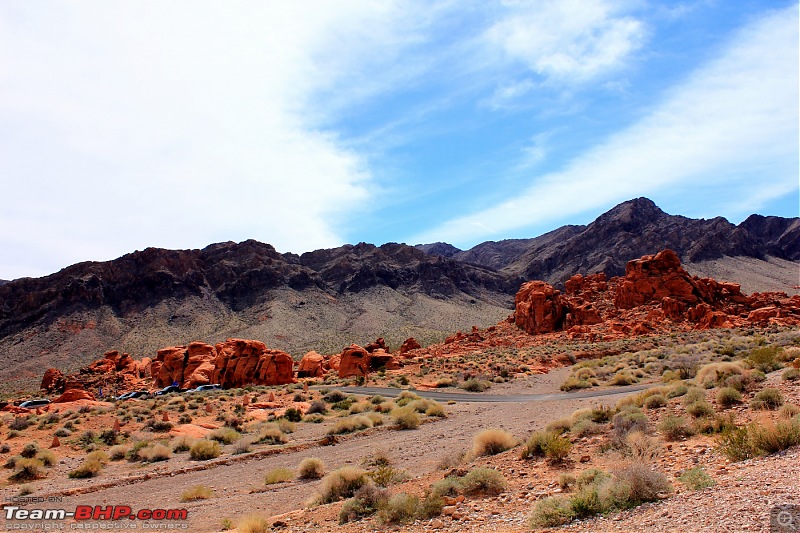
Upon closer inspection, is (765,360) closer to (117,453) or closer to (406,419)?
(406,419)

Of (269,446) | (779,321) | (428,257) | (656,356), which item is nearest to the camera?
(269,446)

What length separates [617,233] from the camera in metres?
169

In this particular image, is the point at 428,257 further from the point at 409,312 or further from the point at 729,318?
the point at 729,318

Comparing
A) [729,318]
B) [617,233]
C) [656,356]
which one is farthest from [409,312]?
[617,233]

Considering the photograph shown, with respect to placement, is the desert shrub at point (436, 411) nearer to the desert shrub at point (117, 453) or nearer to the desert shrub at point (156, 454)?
the desert shrub at point (156, 454)

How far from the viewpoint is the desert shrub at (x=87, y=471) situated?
16.1 m

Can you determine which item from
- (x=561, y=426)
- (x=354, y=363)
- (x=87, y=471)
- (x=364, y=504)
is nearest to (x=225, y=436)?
(x=87, y=471)

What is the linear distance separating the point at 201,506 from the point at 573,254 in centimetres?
17633

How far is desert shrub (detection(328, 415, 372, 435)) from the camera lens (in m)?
21.0

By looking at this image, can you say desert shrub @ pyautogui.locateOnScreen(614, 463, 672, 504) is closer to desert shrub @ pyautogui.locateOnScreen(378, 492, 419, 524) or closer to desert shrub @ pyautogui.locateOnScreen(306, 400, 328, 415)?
desert shrub @ pyautogui.locateOnScreen(378, 492, 419, 524)

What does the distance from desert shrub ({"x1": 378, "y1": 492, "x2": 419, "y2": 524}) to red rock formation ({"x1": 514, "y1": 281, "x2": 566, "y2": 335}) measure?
200 ft

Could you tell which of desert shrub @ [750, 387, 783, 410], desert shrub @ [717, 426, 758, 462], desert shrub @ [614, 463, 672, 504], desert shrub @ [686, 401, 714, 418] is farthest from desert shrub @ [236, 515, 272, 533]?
desert shrub @ [750, 387, 783, 410]

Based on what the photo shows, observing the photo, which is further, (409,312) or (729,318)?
(409,312)

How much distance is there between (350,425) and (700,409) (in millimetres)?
13900
